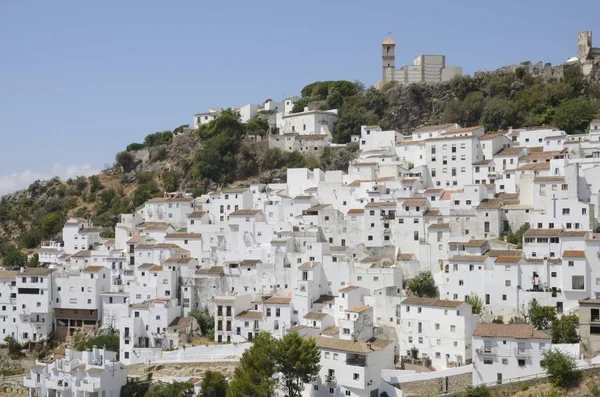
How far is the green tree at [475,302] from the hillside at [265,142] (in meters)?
19.5

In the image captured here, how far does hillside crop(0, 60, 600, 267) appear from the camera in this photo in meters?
54.7

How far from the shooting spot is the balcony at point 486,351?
100 ft

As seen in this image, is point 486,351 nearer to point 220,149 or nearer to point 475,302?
point 475,302

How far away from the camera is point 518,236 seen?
37.4 metres

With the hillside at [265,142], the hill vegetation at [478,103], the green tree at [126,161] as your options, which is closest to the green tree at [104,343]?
the hillside at [265,142]

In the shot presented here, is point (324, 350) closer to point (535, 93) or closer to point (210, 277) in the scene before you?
point (210, 277)

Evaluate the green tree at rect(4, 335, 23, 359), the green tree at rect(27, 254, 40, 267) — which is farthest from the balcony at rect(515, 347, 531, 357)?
the green tree at rect(27, 254, 40, 267)

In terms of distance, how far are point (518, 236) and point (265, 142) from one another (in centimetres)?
2719

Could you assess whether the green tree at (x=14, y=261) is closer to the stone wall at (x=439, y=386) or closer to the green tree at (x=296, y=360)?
the green tree at (x=296, y=360)

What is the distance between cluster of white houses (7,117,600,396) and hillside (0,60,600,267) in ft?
15.2

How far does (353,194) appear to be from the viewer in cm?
4512

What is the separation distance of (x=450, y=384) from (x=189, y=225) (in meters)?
20.8

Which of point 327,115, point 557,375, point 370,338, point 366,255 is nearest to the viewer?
point 557,375

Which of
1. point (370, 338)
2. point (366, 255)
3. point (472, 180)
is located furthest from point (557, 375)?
point (472, 180)
